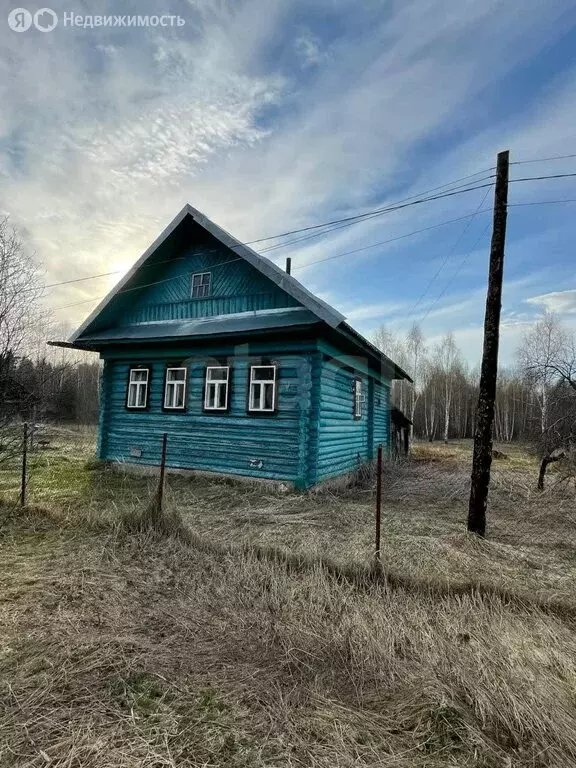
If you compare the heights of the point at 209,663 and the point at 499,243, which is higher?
the point at 499,243

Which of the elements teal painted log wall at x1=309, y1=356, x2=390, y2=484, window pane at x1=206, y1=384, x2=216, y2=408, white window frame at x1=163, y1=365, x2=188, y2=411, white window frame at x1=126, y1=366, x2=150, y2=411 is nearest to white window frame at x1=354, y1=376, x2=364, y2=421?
A: teal painted log wall at x1=309, y1=356, x2=390, y2=484

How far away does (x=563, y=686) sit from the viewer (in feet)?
9.10

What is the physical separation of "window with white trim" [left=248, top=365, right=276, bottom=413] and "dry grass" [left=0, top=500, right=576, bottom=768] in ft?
19.4

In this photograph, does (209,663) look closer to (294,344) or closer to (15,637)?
(15,637)

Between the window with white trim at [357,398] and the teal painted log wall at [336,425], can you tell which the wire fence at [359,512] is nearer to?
the teal painted log wall at [336,425]

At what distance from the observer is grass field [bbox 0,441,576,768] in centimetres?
227

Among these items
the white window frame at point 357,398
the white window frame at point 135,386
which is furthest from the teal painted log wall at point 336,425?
the white window frame at point 135,386

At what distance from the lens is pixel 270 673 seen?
2.93 metres

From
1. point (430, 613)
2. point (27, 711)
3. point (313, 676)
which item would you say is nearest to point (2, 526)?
point (27, 711)

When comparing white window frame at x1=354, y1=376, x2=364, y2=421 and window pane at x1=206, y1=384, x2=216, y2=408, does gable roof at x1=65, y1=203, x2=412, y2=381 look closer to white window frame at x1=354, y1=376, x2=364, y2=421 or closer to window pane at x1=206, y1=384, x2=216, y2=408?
white window frame at x1=354, y1=376, x2=364, y2=421

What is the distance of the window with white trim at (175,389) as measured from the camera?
11.8 metres

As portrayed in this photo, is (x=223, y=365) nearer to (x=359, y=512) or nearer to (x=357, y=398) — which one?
(x=357, y=398)

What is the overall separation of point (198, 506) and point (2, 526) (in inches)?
131

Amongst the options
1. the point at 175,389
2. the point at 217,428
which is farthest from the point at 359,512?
the point at 175,389
